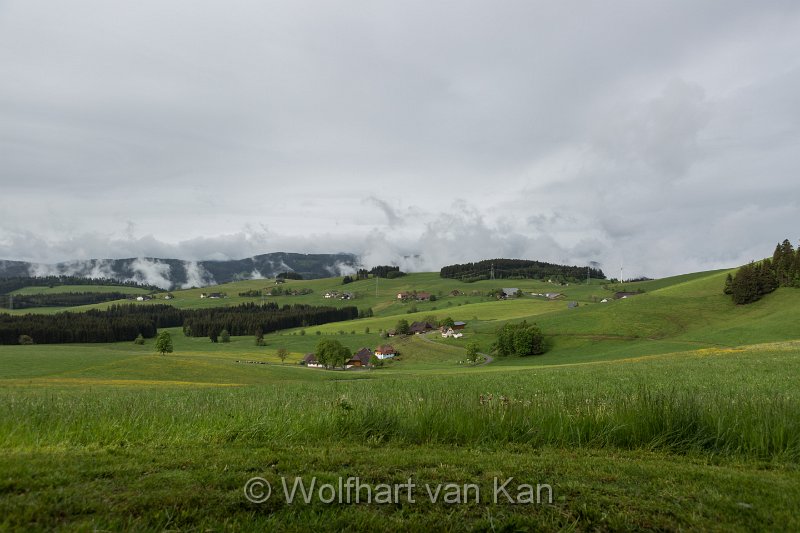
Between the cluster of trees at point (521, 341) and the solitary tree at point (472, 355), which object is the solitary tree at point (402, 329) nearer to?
the cluster of trees at point (521, 341)

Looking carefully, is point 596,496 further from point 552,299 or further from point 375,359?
point 552,299

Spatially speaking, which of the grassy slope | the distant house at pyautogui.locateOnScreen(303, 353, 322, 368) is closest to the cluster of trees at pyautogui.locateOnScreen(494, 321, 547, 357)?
the distant house at pyautogui.locateOnScreen(303, 353, 322, 368)

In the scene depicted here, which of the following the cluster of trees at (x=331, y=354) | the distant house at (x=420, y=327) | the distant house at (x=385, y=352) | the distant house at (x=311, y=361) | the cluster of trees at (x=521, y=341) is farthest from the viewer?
the distant house at (x=420, y=327)

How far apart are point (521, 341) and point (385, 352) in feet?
103

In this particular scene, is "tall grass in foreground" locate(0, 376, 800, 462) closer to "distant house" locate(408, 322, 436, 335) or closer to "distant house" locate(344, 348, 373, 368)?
"distant house" locate(344, 348, 373, 368)

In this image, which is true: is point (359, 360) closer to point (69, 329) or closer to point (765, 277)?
point (69, 329)

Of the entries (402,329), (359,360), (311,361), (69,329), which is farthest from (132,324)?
(359,360)

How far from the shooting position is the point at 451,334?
123 m

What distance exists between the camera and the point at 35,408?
10.2m

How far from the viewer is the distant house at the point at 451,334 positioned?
120588mm

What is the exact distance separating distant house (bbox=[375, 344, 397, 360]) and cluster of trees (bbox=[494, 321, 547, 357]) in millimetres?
24216

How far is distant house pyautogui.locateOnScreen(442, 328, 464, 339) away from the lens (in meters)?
121

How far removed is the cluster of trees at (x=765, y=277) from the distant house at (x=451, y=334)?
2450 inches

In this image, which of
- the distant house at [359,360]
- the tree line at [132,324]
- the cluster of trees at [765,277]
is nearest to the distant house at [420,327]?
the distant house at [359,360]
